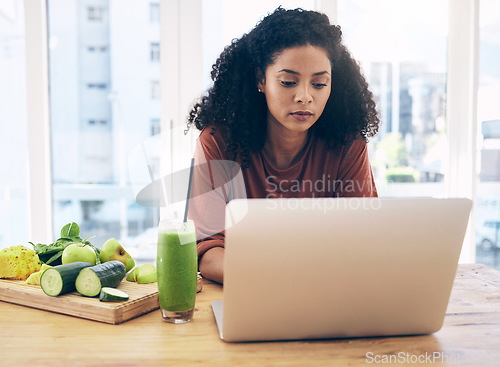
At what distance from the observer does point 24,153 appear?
276 cm

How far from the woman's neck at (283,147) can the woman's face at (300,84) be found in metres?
0.18

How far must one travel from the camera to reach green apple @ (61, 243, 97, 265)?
1055mm

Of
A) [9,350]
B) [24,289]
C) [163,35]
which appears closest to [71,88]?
[163,35]

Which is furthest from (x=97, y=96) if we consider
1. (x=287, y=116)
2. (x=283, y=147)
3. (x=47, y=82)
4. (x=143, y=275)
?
(x=143, y=275)

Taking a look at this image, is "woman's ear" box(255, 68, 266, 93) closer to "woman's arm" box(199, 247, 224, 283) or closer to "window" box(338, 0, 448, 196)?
"woman's arm" box(199, 247, 224, 283)

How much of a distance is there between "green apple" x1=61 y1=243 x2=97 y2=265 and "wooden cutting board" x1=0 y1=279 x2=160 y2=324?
0.09m

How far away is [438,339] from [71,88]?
8.50ft

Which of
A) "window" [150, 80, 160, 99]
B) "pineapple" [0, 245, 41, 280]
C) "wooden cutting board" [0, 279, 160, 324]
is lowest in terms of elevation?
"wooden cutting board" [0, 279, 160, 324]

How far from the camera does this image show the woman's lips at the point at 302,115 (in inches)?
56.7

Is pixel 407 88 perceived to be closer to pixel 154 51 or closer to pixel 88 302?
pixel 154 51

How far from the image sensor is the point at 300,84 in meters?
1.41

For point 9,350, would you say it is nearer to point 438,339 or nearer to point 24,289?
point 24,289

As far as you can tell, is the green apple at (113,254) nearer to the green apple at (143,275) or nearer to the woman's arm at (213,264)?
Answer: the green apple at (143,275)

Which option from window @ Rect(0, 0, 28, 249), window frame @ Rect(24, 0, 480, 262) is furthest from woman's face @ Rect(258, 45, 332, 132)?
window @ Rect(0, 0, 28, 249)
